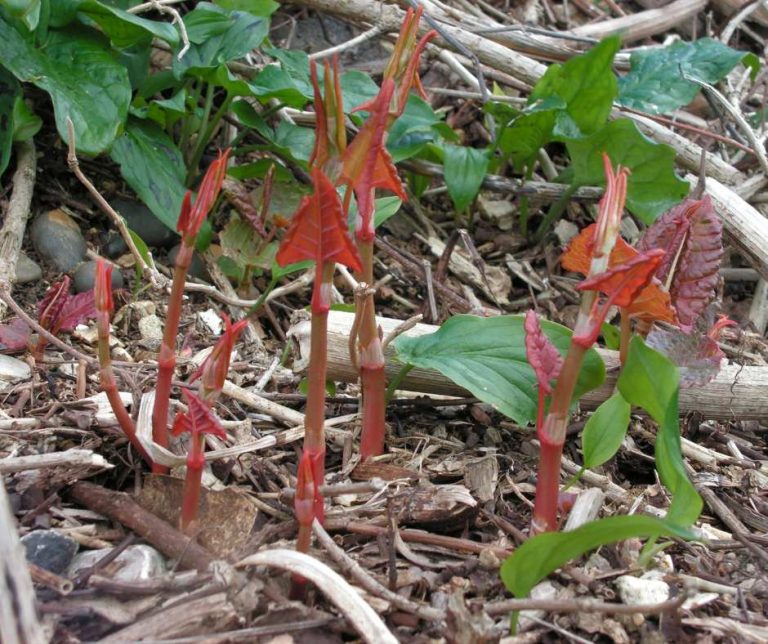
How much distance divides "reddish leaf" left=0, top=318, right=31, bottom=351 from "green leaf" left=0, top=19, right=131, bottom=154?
0.55 metres

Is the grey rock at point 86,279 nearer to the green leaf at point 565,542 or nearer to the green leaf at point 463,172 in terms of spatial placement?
the green leaf at point 463,172

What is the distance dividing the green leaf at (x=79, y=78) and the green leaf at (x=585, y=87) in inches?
53.0

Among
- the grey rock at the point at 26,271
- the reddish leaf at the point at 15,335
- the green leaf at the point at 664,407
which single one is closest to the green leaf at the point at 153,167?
the grey rock at the point at 26,271

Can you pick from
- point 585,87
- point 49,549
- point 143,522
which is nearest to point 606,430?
point 143,522

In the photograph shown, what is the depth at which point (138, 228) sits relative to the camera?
8.97ft

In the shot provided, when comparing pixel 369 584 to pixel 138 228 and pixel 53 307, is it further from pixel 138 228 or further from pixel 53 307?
pixel 138 228

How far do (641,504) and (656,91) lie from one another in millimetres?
1850

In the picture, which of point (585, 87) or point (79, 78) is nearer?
point (79, 78)

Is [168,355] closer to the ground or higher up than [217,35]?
closer to the ground

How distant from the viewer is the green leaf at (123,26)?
240cm

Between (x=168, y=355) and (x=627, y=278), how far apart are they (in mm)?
759

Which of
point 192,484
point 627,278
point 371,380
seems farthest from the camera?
point 371,380

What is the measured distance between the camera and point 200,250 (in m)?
2.73

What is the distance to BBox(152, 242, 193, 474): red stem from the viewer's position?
53.6 inches
